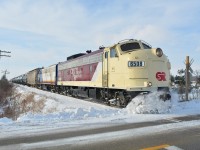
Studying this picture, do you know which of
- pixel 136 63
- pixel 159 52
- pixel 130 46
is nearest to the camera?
pixel 136 63

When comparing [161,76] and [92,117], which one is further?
[161,76]

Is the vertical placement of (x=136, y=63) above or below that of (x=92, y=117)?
above

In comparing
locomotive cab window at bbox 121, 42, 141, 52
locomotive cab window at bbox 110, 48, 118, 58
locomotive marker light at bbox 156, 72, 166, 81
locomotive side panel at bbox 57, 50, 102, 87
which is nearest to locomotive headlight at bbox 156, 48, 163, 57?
locomotive marker light at bbox 156, 72, 166, 81

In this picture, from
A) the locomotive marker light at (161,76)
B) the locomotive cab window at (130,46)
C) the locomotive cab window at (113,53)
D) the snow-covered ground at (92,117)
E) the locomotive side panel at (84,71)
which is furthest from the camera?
the locomotive side panel at (84,71)

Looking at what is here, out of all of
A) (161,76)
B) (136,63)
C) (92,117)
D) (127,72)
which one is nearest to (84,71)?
(127,72)

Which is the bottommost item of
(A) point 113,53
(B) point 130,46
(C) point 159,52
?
(C) point 159,52

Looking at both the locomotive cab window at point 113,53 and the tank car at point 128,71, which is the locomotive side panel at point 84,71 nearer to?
the tank car at point 128,71

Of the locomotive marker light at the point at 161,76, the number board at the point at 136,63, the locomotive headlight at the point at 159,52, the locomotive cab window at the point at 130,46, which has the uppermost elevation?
the locomotive cab window at the point at 130,46

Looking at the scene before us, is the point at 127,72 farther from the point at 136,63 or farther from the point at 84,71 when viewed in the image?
the point at 84,71

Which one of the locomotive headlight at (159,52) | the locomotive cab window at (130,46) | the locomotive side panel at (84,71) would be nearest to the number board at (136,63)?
the locomotive headlight at (159,52)

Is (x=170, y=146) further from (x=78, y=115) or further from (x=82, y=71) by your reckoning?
(x=82, y=71)

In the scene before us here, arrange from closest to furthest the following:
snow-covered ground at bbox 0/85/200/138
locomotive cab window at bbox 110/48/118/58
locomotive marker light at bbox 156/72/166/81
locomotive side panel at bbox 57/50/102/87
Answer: snow-covered ground at bbox 0/85/200/138 < locomotive marker light at bbox 156/72/166/81 < locomotive cab window at bbox 110/48/118/58 < locomotive side panel at bbox 57/50/102/87

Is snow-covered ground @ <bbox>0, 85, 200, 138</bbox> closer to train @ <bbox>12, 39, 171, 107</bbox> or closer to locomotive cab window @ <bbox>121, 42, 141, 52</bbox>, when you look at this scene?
train @ <bbox>12, 39, 171, 107</bbox>

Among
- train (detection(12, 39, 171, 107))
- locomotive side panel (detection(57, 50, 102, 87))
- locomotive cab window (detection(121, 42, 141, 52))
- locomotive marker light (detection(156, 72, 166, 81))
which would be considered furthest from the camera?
locomotive side panel (detection(57, 50, 102, 87))
